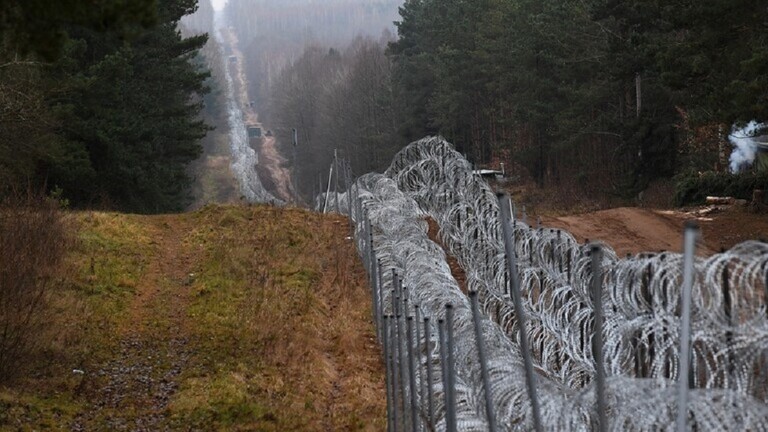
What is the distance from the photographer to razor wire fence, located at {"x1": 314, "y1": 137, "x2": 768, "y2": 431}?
15.1 ft

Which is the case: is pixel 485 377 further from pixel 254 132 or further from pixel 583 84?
pixel 254 132

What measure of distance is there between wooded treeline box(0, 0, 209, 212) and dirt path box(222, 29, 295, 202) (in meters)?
36.6

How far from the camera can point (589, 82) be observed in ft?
116

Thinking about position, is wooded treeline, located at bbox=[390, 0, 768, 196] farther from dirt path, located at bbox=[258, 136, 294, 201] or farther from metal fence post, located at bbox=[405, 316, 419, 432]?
dirt path, located at bbox=[258, 136, 294, 201]

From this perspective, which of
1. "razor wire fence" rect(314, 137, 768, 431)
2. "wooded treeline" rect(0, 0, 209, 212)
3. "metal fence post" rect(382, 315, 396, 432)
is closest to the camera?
"razor wire fence" rect(314, 137, 768, 431)

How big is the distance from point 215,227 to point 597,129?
16086 mm

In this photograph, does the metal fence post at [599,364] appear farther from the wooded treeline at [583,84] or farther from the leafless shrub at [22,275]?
the wooded treeline at [583,84]

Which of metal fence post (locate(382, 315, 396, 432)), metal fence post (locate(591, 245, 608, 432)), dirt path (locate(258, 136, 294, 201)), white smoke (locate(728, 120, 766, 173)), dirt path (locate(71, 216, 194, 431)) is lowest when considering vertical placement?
dirt path (locate(258, 136, 294, 201))

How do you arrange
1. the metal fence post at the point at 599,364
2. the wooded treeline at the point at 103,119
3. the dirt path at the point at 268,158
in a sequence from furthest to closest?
the dirt path at the point at 268,158 < the wooded treeline at the point at 103,119 < the metal fence post at the point at 599,364

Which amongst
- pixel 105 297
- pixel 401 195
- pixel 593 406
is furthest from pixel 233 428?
pixel 401 195

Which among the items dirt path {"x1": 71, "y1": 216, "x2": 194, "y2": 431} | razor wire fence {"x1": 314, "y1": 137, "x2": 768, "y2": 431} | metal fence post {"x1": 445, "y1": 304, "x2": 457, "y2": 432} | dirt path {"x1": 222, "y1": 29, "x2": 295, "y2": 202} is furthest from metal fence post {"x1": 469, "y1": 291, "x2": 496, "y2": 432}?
dirt path {"x1": 222, "y1": 29, "x2": 295, "y2": 202}

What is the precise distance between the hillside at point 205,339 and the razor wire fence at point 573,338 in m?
1.02

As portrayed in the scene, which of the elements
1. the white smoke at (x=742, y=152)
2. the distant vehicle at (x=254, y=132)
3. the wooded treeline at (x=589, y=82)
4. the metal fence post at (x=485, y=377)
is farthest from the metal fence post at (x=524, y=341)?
the distant vehicle at (x=254, y=132)

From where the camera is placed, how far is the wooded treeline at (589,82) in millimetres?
20562
